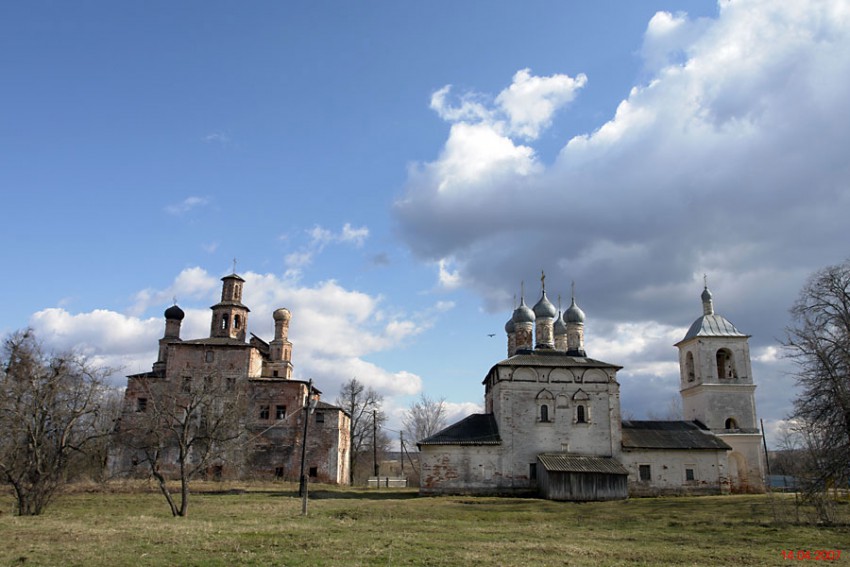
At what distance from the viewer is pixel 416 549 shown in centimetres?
1377

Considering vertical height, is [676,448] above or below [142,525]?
above

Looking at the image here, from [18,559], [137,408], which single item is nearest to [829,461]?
[18,559]

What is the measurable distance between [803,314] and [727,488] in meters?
17.4

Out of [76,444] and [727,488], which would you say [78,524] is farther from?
[727,488]

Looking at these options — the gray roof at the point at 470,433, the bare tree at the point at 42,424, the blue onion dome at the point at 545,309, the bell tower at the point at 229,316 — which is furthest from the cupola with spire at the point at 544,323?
the bare tree at the point at 42,424

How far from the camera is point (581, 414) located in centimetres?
3762

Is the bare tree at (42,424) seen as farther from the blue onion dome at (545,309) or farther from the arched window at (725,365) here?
the arched window at (725,365)

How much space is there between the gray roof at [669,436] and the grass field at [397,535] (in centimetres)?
1018

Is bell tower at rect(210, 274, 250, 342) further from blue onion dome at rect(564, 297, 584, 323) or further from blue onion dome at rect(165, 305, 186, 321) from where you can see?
blue onion dome at rect(564, 297, 584, 323)

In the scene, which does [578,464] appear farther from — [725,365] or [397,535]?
[397,535]

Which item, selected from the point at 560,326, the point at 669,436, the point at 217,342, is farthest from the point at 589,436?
the point at 217,342

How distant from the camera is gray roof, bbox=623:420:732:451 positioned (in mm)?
37500

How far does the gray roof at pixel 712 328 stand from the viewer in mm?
41781

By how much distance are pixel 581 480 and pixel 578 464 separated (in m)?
1.19
